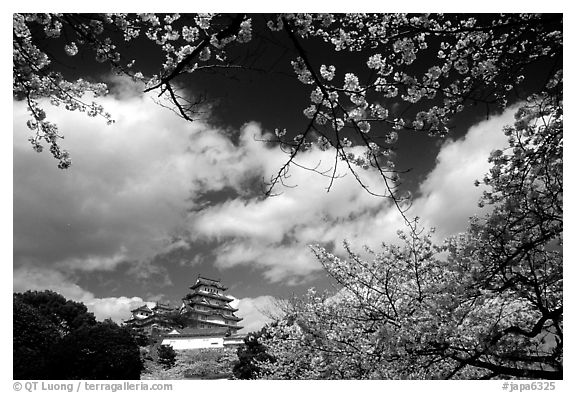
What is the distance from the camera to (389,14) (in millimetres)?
3027

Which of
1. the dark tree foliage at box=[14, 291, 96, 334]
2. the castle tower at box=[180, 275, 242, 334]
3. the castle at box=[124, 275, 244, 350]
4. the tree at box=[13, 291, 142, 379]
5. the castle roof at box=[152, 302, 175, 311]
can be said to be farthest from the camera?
the castle tower at box=[180, 275, 242, 334]

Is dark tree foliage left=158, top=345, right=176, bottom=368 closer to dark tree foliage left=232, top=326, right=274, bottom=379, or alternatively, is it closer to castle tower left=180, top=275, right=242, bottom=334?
dark tree foliage left=232, top=326, right=274, bottom=379

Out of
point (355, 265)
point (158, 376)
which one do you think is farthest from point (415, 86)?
point (158, 376)

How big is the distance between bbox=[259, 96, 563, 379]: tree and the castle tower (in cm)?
2459

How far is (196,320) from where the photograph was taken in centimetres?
2752

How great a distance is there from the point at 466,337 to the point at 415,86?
238 cm

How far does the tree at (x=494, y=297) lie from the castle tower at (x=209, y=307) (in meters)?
24.6

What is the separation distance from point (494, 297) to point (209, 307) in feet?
90.7

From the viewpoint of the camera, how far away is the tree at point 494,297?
3.19 metres

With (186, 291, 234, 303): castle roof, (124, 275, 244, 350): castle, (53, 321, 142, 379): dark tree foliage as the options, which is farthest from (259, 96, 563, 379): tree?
(186, 291, 234, 303): castle roof

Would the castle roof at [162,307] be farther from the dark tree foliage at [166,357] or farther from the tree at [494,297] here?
the tree at [494,297]

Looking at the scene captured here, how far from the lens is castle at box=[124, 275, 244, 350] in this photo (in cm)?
2148

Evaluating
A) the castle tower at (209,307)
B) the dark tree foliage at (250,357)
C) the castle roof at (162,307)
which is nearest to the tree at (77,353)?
the dark tree foliage at (250,357)

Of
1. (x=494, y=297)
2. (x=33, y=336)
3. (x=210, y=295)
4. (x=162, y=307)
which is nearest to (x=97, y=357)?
(x=33, y=336)
